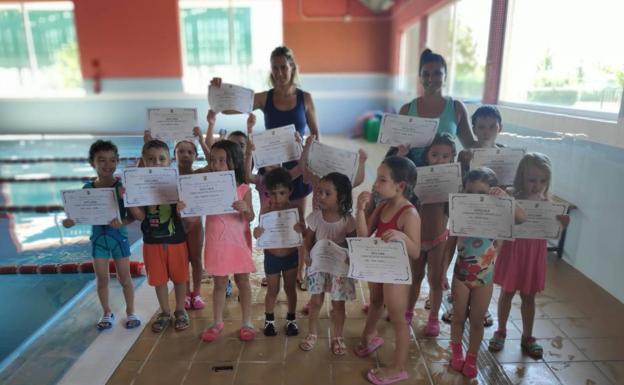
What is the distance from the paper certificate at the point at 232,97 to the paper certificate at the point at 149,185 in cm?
77

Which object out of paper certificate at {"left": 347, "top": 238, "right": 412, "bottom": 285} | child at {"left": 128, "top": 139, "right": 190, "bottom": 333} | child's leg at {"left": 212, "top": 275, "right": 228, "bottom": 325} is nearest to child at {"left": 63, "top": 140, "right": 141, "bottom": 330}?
child at {"left": 128, "top": 139, "right": 190, "bottom": 333}

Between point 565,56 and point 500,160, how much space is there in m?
2.35

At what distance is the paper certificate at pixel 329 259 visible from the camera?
7.09ft

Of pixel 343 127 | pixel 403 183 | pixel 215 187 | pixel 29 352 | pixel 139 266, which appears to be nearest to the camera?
pixel 403 183

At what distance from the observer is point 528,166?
224 centimetres

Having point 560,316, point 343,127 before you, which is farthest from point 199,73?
point 560,316

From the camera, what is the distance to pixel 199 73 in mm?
11930

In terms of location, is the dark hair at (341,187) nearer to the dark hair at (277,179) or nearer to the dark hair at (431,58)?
the dark hair at (277,179)

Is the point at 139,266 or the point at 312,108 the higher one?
the point at 312,108

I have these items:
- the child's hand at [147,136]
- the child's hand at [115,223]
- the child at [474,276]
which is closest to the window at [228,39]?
the child's hand at [147,136]

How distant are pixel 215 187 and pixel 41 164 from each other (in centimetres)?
782

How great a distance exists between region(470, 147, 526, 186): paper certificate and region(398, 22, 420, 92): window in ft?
23.1

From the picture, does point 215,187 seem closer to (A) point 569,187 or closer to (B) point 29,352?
(B) point 29,352

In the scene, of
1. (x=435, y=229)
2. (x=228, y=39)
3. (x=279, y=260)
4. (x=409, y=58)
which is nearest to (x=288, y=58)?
(x=279, y=260)
